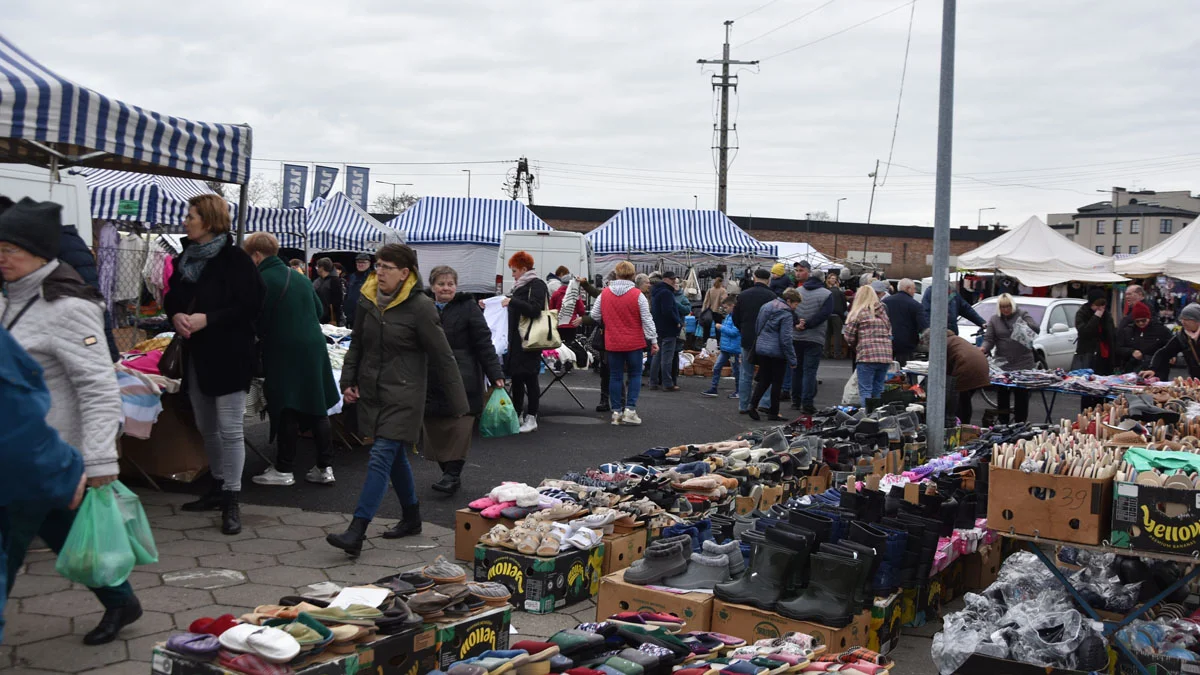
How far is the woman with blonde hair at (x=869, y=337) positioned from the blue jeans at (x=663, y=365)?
3.84 meters

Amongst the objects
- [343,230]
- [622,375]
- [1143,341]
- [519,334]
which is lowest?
[622,375]

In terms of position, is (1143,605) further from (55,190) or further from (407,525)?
(55,190)

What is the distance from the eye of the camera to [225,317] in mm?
5828

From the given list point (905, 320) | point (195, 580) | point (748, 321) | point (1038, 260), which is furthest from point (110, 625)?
point (1038, 260)

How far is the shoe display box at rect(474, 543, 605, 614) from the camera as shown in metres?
4.96

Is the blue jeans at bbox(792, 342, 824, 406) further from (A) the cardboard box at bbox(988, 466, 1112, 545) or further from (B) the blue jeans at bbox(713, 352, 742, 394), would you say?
(A) the cardboard box at bbox(988, 466, 1112, 545)

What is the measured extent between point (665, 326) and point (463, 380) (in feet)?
22.3

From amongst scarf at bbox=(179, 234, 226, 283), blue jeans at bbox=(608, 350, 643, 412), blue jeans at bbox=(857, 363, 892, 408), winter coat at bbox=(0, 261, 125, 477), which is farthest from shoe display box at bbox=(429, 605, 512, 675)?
blue jeans at bbox=(857, 363, 892, 408)

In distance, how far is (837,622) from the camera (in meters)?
4.18

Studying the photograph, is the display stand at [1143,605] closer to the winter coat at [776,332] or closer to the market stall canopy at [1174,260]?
the winter coat at [776,332]

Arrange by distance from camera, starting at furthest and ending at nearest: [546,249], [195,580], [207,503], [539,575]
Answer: [546,249]
[207,503]
[195,580]
[539,575]

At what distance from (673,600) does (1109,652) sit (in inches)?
72.3

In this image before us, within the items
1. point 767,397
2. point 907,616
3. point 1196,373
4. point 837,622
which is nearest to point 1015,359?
point 1196,373

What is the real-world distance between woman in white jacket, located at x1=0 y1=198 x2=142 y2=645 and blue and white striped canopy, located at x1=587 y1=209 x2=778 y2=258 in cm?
2109
